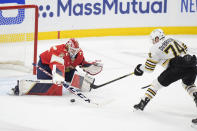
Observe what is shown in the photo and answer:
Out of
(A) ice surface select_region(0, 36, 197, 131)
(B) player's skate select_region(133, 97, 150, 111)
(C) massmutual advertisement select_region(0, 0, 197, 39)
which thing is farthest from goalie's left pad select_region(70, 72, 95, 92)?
(C) massmutual advertisement select_region(0, 0, 197, 39)

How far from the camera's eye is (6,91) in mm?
4574

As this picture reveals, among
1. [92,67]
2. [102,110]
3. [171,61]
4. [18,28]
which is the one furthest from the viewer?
[18,28]

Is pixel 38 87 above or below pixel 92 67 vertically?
below

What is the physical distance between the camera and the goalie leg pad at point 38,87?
438cm

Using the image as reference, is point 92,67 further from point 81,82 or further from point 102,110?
point 102,110

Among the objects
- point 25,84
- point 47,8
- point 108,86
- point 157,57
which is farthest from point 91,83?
point 47,8

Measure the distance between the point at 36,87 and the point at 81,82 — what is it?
44 cm

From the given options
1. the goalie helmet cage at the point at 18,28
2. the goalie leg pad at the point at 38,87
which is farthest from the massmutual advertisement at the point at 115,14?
the goalie leg pad at the point at 38,87

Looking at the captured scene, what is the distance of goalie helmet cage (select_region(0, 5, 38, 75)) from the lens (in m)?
5.24

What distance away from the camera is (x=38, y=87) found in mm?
4402

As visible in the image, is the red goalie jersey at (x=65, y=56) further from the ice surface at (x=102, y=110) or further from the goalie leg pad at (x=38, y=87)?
the ice surface at (x=102, y=110)

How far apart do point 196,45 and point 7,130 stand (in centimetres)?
431

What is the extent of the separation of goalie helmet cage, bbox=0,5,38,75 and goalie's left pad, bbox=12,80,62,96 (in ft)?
3.06

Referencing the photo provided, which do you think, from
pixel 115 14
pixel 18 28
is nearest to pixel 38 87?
pixel 18 28
